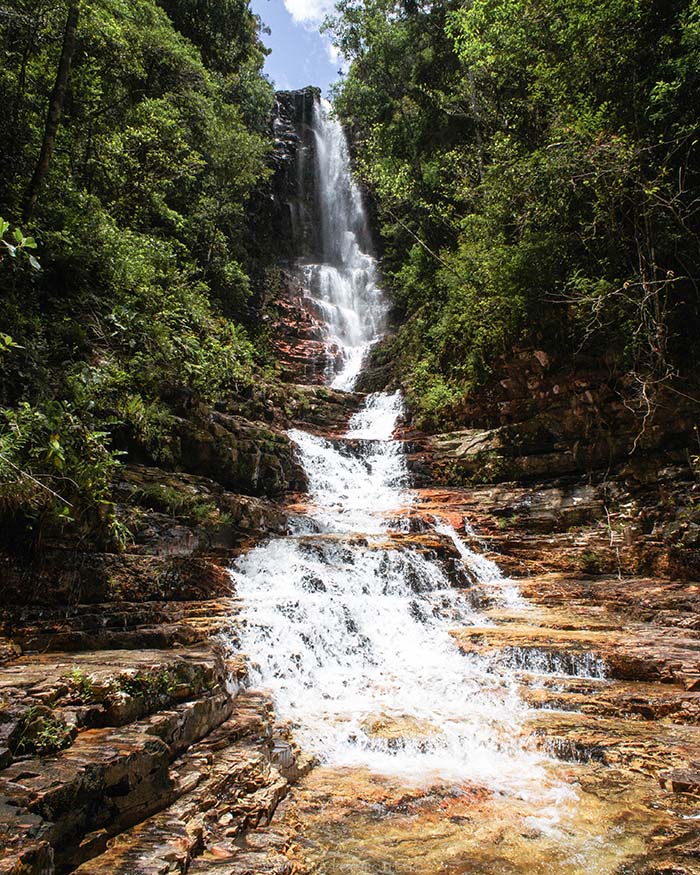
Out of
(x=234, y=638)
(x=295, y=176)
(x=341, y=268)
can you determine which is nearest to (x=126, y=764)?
(x=234, y=638)

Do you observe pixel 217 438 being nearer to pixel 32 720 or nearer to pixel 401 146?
pixel 32 720

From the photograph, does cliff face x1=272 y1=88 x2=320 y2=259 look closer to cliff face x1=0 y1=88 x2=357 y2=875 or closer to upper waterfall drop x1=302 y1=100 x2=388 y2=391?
upper waterfall drop x1=302 y1=100 x2=388 y2=391

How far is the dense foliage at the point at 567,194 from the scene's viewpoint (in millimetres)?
9227

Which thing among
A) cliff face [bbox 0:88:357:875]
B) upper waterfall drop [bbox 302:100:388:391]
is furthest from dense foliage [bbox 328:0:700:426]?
cliff face [bbox 0:88:357:875]

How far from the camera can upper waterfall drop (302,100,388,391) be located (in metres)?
23.1

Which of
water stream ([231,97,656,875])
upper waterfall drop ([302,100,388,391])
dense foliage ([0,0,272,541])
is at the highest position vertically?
upper waterfall drop ([302,100,388,391])

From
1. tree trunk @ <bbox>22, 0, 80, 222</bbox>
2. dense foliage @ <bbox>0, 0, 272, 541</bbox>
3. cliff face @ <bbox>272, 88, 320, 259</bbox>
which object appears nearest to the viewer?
dense foliage @ <bbox>0, 0, 272, 541</bbox>

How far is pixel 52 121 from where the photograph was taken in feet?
24.1

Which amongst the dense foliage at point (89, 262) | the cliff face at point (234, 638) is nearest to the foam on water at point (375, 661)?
the cliff face at point (234, 638)

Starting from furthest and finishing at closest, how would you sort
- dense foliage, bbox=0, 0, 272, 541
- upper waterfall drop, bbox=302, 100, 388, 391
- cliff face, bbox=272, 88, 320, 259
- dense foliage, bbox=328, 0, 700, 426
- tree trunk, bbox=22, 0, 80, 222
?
cliff face, bbox=272, 88, 320, 259 < upper waterfall drop, bbox=302, 100, 388, 391 < dense foliage, bbox=328, 0, 700, 426 < tree trunk, bbox=22, 0, 80, 222 < dense foliage, bbox=0, 0, 272, 541

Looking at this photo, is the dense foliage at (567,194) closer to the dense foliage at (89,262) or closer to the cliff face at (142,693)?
the dense foliage at (89,262)

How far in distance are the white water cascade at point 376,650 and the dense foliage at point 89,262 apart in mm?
2820

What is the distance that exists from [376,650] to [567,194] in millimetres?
9986

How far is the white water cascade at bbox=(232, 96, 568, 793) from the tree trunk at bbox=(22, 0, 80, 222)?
6529mm
